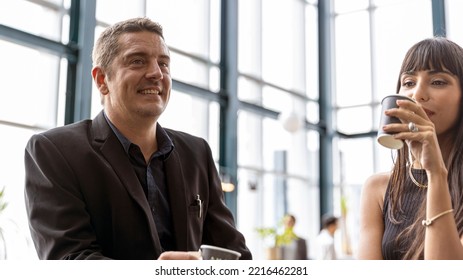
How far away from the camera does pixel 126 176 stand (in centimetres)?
148

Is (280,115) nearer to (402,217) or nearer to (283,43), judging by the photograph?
(283,43)

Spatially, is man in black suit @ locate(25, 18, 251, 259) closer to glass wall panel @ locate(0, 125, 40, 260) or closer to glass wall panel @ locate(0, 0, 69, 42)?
glass wall panel @ locate(0, 125, 40, 260)

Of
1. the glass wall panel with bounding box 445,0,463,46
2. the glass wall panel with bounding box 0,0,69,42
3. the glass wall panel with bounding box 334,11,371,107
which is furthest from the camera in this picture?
the glass wall panel with bounding box 334,11,371,107

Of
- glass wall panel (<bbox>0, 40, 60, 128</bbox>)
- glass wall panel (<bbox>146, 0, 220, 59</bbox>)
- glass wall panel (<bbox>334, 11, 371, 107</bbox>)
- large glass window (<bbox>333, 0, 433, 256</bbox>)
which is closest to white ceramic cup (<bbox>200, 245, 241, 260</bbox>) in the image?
glass wall panel (<bbox>0, 40, 60, 128</bbox>)

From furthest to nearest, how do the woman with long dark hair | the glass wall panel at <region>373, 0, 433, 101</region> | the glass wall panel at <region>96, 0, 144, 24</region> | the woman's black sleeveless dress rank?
the glass wall panel at <region>373, 0, 433, 101</region>
the glass wall panel at <region>96, 0, 144, 24</region>
the woman's black sleeveless dress
the woman with long dark hair

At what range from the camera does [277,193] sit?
32.6 ft

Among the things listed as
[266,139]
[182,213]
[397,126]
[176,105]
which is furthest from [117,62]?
[266,139]

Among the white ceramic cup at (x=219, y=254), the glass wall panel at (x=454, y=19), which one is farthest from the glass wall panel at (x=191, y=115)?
the white ceramic cup at (x=219, y=254)

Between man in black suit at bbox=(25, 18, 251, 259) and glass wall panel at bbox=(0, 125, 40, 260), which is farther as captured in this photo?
glass wall panel at bbox=(0, 125, 40, 260)

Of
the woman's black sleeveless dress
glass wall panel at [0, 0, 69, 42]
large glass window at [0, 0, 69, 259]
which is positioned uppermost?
glass wall panel at [0, 0, 69, 42]

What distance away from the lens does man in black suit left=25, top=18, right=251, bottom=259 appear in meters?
1.41

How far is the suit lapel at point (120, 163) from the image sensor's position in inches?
56.6
